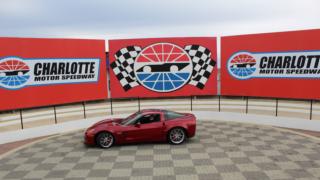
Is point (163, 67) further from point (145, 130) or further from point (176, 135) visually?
point (145, 130)

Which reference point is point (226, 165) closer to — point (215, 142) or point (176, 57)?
point (215, 142)

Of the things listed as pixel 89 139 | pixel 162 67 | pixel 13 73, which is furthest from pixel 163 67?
pixel 13 73

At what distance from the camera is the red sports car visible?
9.52 metres

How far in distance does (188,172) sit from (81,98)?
11261mm

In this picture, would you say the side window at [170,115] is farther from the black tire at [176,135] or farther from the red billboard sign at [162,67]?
the red billboard sign at [162,67]

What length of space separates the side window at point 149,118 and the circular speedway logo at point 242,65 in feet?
29.6

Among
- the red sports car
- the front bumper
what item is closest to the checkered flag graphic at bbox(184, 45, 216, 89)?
the red sports car

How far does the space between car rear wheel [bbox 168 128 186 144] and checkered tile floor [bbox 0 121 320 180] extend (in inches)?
10.3

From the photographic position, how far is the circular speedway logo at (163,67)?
16984 mm

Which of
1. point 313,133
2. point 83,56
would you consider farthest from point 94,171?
point 83,56

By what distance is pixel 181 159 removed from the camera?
8.41 metres

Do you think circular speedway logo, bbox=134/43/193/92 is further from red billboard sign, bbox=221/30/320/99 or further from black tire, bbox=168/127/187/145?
black tire, bbox=168/127/187/145

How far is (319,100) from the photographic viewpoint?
611 inches

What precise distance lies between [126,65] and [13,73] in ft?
21.6
